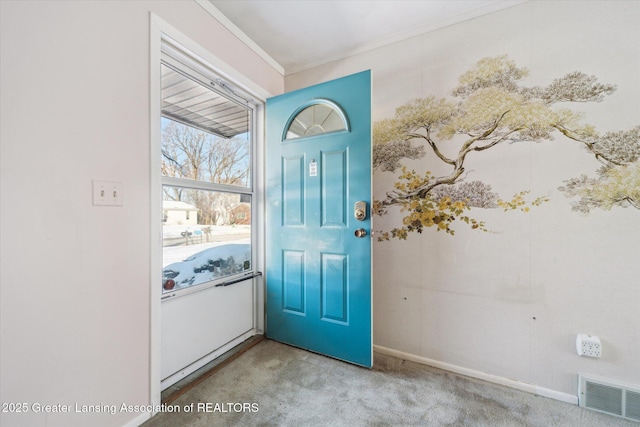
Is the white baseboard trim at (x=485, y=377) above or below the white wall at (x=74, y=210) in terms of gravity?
below

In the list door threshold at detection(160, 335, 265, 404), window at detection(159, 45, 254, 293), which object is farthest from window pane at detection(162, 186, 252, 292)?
door threshold at detection(160, 335, 265, 404)

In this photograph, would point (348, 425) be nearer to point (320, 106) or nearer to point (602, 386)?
point (602, 386)

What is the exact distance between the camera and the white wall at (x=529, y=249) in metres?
1.36

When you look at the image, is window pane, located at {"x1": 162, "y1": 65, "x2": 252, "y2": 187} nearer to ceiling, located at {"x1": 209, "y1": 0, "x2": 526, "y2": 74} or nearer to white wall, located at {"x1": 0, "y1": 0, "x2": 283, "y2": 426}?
white wall, located at {"x1": 0, "y1": 0, "x2": 283, "y2": 426}

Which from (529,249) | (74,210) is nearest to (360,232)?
(529,249)

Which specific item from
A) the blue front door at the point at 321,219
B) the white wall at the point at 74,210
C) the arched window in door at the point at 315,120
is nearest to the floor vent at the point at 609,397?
the blue front door at the point at 321,219

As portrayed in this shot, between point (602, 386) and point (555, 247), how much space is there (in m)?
0.78

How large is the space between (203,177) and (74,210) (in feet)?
2.62

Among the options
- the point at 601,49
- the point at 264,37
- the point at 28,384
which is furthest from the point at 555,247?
the point at 28,384

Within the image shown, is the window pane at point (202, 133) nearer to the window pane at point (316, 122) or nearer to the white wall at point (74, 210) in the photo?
the white wall at point (74, 210)

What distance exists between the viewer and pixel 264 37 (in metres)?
1.96

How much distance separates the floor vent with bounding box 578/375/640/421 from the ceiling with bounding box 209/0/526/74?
2.29 m

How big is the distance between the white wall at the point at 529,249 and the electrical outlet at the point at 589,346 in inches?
1.5

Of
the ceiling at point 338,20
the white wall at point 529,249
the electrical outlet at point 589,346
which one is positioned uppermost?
the ceiling at point 338,20
